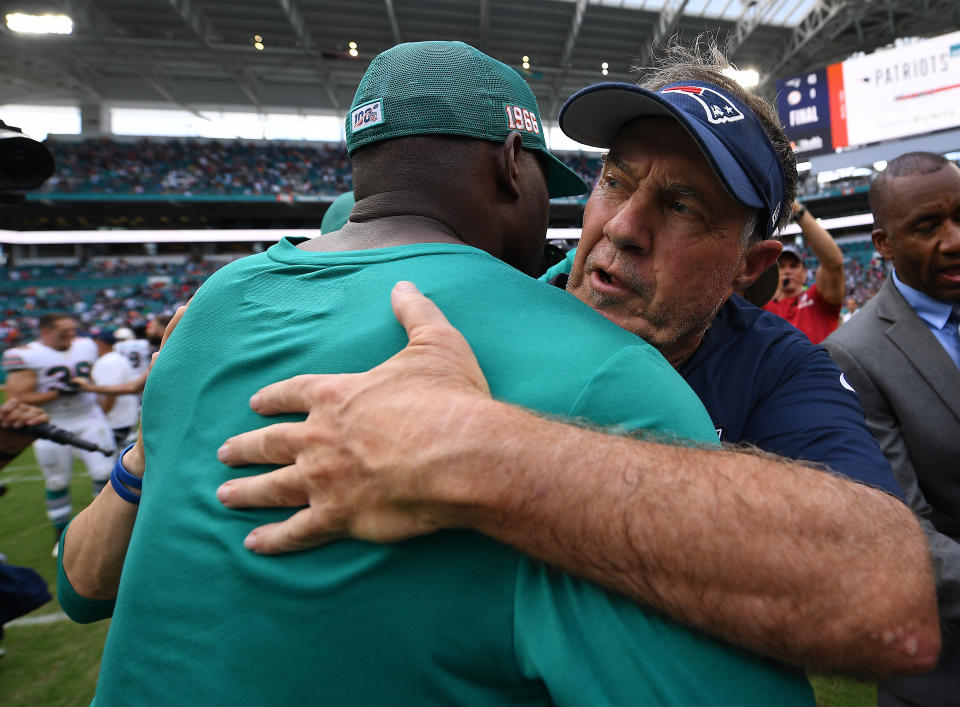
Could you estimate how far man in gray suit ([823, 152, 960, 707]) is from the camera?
204 cm

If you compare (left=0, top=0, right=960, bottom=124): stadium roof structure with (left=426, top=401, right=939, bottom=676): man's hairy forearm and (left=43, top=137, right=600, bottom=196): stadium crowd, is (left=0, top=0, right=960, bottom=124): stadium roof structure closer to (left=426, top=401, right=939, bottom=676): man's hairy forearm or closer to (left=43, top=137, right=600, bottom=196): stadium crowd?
(left=43, top=137, right=600, bottom=196): stadium crowd

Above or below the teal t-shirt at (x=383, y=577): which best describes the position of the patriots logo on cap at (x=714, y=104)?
above

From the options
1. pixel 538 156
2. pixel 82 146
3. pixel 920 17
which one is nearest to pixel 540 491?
pixel 538 156

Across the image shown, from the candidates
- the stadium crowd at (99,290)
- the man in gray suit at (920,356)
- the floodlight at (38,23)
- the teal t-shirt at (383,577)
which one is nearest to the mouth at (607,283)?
the teal t-shirt at (383,577)

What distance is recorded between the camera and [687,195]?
4.91 feet

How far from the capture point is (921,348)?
218cm

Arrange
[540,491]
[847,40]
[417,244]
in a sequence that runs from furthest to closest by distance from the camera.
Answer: [847,40], [417,244], [540,491]

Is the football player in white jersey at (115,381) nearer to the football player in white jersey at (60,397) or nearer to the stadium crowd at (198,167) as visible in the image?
the football player in white jersey at (60,397)

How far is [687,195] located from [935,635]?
1.07 m

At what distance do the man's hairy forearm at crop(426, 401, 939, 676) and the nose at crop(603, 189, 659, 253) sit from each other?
0.84 meters

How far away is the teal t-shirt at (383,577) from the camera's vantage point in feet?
2.48

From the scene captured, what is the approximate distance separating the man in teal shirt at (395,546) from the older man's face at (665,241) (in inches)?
19.7

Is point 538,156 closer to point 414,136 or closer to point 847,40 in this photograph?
point 414,136

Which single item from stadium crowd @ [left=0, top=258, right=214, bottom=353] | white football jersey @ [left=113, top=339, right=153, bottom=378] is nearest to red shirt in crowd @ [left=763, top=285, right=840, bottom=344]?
white football jersey @ [left=113, top=339, right=153, bottom=378]
